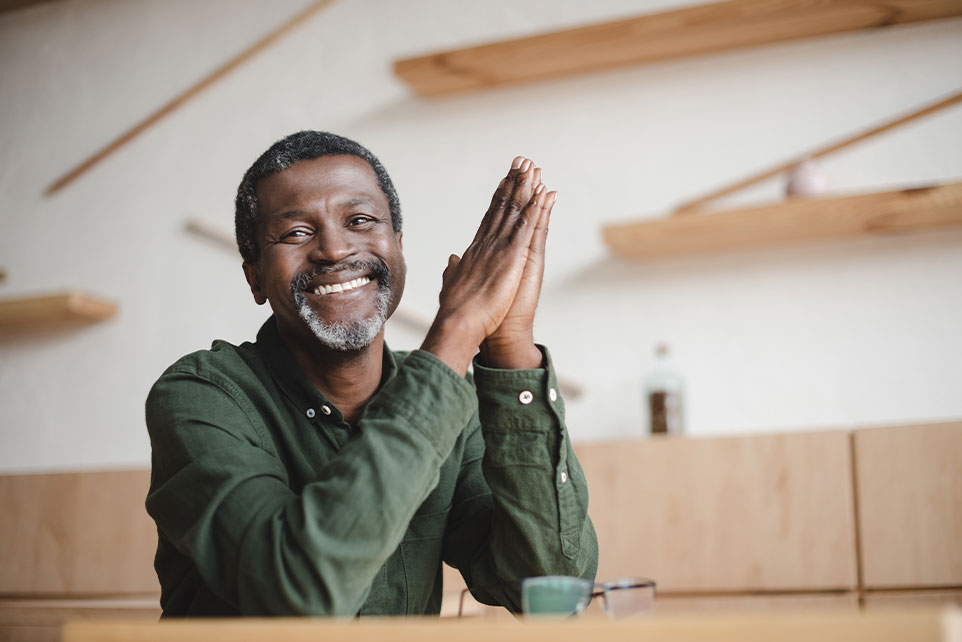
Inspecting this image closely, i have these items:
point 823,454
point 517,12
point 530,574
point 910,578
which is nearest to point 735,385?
point 823,454

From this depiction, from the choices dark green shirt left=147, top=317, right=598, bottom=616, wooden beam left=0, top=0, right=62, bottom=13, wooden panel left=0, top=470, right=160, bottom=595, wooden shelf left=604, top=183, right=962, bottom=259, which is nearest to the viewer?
dark green shirt left=147, top=317, right=598, bottom=616

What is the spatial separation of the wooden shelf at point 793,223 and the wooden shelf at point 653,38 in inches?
19.6

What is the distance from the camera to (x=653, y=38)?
257cm

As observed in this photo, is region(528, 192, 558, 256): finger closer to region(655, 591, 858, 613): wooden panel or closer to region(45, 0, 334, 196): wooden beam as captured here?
region(655, 591, 858, 613): wooden panel

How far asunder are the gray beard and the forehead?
0.45 ft

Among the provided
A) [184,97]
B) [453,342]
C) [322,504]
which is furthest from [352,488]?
[184,97]

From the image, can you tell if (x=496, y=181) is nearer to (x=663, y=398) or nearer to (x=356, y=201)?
(x=663, y=398)

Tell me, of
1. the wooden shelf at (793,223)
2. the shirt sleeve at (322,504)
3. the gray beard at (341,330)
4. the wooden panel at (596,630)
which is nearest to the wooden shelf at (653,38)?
the wooden shelf at (793,223)

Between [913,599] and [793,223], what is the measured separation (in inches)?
35.0

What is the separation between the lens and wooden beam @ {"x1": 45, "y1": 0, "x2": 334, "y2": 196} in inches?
124

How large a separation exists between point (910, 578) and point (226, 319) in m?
2.01

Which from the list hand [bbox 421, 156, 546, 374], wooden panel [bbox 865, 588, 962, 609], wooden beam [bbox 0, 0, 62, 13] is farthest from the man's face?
wooden beam [bbox 0, 0, 62, 13]

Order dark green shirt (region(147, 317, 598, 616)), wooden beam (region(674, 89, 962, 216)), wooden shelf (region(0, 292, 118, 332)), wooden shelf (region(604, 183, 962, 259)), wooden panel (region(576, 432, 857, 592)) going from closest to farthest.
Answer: dark green shirt (region(147, 317, 598, 616))
wooden panel (region(576, 432, 857, 592))
wooden shelf (region(604, 183, 962, 259))
wooden beam (region(674, 89, 962, 216))
wooden shelf (region(0, 292, 118, 332))

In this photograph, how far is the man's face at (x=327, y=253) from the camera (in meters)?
1.35
